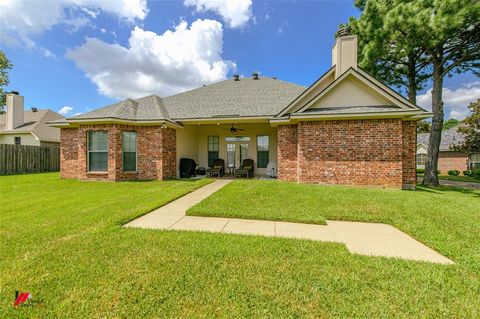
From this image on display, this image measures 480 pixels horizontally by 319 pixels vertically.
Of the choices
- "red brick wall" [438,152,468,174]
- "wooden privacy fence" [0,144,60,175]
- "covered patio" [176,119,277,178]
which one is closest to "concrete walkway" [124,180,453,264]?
"covered patio" [176,119,277,178]

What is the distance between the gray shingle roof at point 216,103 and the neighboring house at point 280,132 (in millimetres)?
63

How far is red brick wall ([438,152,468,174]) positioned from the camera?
24830 mm

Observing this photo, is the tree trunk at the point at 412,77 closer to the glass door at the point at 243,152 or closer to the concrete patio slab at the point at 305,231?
the glass door at the point at 243,152

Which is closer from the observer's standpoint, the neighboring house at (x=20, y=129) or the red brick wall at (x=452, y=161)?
the neighboring house at (x=20, y=129)

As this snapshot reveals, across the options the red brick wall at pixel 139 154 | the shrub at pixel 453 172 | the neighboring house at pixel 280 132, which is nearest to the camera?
the neighboring house at pixel 280 132

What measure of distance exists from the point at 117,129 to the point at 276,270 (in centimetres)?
1079

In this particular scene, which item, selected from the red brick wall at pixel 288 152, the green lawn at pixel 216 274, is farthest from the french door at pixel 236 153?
the green lawn at pixel 216 274

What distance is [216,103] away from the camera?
1387cm

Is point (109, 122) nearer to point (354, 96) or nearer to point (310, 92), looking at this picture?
point (310, 92)

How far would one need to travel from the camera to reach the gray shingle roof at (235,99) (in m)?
12.5

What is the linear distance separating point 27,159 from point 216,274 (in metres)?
19.1

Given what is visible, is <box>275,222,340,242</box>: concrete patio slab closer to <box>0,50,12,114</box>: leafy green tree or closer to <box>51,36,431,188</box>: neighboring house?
<box>51,36,431,188</box>: neighboring house

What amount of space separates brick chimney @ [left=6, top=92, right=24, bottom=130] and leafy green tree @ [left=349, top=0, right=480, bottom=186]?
2868cm

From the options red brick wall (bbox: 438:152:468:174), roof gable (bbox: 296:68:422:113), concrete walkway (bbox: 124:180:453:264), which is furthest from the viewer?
red brick wall (bbox: 438:152:468:174)
